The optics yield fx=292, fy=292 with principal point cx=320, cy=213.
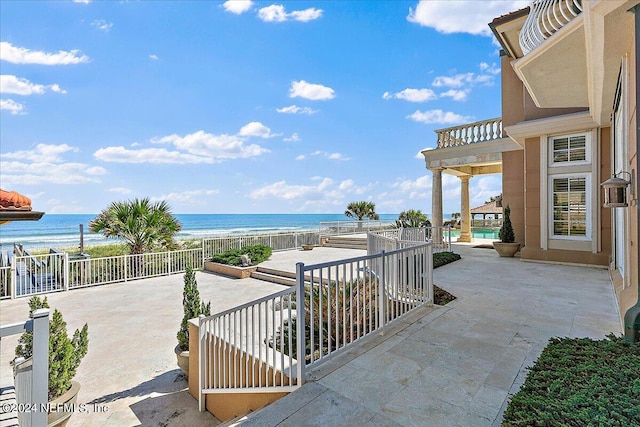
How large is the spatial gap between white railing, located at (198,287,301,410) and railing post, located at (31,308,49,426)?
1441 millimetres

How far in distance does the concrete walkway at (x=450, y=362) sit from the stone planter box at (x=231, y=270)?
696 centimetres

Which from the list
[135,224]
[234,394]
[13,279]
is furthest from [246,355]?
[135,224]

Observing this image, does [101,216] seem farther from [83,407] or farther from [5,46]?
[83,407]

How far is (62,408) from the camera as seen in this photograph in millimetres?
3020

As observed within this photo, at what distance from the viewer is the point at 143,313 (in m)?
6.71

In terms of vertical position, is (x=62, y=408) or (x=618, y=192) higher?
(x=618, y=192)

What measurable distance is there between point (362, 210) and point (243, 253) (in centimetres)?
1274

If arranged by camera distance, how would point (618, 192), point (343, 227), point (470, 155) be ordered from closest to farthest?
point (618, 192), point (470, 155), point (343, 227)

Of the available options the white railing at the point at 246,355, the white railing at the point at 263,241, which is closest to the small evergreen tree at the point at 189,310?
the white railing at the point at 246,355

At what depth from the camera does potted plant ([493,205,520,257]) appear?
29.9ft

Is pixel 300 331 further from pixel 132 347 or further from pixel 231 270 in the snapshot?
pixel 231 270

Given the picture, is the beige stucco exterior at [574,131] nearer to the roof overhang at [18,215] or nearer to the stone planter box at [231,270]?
the roof overhang at [18,215]

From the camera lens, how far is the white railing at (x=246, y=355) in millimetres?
2625

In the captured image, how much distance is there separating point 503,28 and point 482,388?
8295mm
